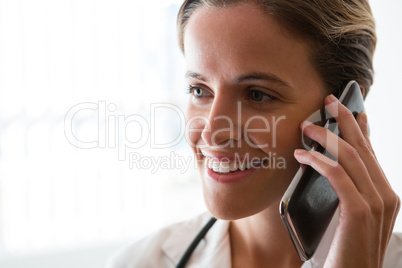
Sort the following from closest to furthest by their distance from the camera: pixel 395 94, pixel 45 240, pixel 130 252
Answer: pixel 130 252, pixel 395 94, pixel 45 240

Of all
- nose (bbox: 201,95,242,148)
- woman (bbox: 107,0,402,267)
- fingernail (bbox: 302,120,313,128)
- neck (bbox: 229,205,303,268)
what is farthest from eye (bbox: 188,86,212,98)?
neck (bbox: 229,205,303,268)

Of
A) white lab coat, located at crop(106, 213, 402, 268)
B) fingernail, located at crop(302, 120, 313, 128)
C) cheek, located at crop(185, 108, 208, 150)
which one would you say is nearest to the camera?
fingernail, located at crop(302, 120, 313, 128)

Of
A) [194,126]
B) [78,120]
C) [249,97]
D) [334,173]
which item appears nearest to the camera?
[334,173]

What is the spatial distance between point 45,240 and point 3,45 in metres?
1.22

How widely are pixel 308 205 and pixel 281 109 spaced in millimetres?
252

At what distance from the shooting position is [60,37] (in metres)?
2.54

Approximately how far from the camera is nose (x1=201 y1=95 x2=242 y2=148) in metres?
1.06

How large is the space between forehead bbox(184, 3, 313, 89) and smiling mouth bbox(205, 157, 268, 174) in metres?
0.23

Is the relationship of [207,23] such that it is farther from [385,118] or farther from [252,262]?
[385,118]

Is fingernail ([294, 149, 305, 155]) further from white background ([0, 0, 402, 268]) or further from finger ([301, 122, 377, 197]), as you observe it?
white background ([0, 0, 402, 268])

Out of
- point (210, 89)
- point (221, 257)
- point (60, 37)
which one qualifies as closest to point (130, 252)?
point (221, 257)

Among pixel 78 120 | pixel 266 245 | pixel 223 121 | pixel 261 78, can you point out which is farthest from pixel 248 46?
pixel 78 120

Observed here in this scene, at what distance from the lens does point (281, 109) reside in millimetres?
1078

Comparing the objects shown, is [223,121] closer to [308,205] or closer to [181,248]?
[308,205]
